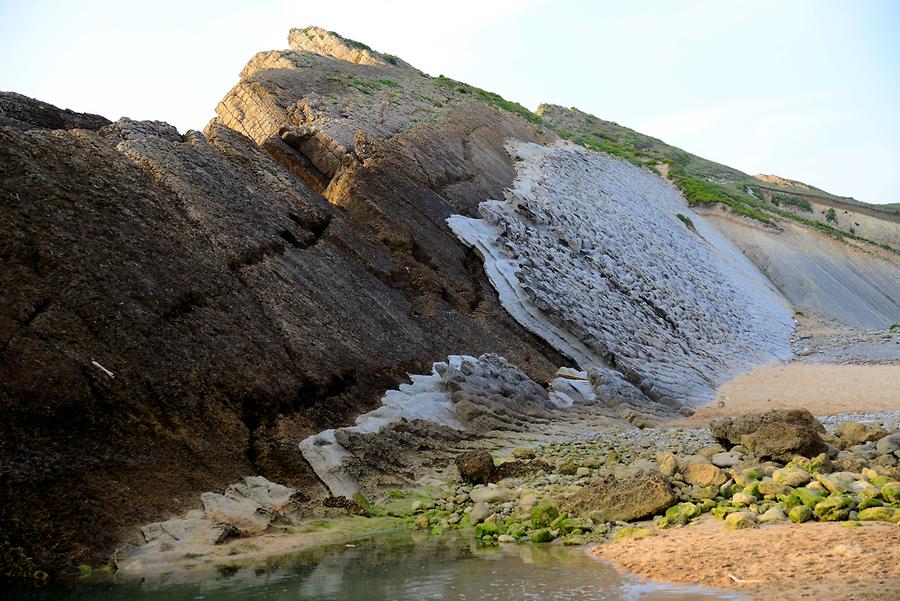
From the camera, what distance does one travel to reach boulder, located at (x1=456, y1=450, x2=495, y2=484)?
10844 mm

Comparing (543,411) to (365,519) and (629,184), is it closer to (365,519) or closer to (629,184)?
(365,519)

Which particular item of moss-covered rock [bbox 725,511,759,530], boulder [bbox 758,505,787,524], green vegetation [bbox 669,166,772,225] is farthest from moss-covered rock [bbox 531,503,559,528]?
green vegetation [bbox 669,166,772,225]

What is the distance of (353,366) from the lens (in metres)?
13.2

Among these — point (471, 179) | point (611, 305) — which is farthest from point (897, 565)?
point (471, 179)

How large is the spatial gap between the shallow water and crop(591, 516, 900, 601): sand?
0.29 m

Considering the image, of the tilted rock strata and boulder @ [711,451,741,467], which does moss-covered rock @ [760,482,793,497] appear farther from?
the tilted rock strata

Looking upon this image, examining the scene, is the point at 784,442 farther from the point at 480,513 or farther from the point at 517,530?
the point at 480,513

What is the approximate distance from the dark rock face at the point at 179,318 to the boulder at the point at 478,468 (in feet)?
5.93

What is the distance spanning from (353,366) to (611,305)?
910 centimetres

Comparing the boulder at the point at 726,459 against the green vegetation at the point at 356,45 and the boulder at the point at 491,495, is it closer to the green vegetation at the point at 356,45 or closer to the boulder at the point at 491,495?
the boulder at the point at 491,495

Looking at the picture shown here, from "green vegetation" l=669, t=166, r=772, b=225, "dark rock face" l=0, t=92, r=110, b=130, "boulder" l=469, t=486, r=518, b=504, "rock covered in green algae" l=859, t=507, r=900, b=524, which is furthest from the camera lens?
"green vegetation" l=669, t=166, r=772, b=225

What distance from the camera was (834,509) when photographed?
7.64 metres

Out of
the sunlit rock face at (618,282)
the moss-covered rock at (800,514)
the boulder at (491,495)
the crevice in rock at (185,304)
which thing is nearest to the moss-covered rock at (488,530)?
the boulder at (491,495)

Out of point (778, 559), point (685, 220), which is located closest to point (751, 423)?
point (778, 559)
